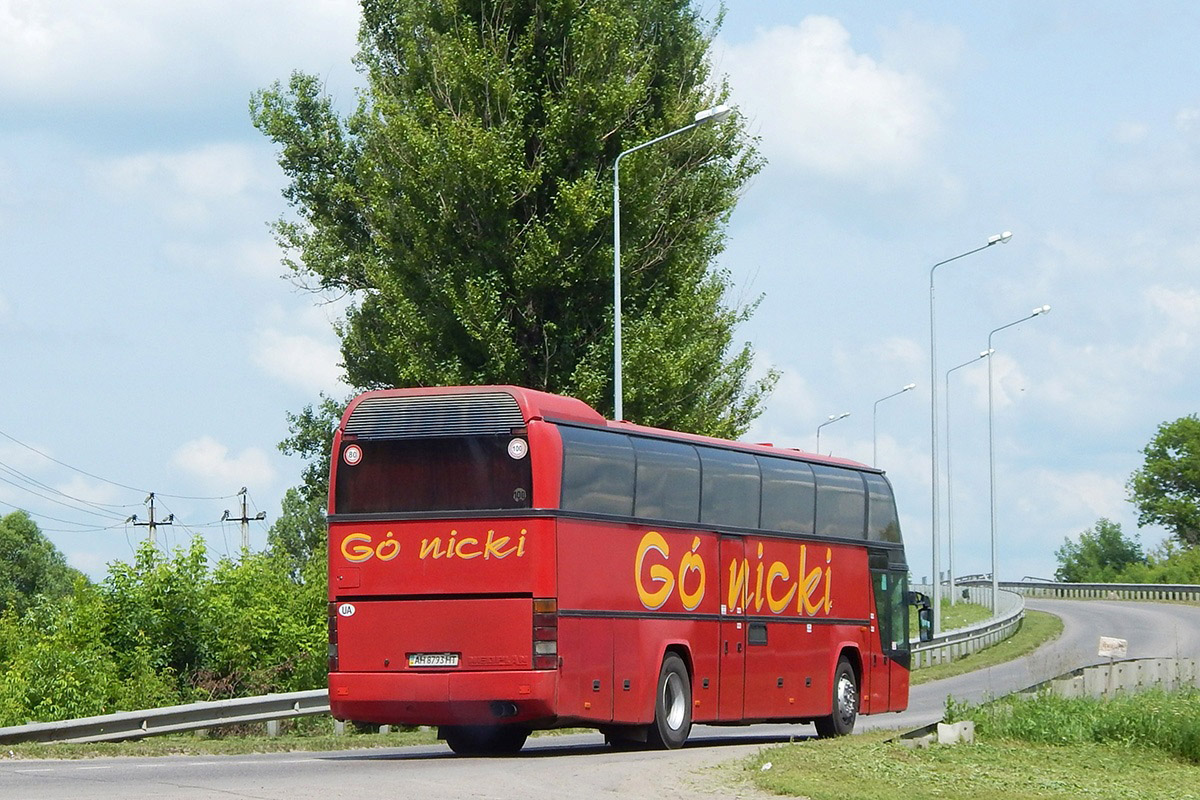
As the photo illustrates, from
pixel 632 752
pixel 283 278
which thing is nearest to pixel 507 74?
pixel 283 278

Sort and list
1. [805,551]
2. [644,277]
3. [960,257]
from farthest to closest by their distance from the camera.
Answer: [960,257] < [644,277] < [805,551]

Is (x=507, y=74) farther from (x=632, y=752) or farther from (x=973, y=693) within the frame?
(x=632, y=752)

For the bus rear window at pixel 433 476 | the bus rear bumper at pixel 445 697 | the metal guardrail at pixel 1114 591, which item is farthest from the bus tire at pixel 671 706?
the metal guardrail at pixel 1114 591

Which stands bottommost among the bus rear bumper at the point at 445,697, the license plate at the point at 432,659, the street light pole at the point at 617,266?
the bus rear bumper at the point at 445,697

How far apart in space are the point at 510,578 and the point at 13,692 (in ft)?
43.9

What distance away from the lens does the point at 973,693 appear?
37.3 meters

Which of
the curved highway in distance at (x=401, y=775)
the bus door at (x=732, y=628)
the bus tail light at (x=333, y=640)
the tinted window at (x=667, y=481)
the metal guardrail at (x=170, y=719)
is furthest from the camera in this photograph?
the bus door at (x=732, y=628)

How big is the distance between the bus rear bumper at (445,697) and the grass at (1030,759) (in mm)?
2334

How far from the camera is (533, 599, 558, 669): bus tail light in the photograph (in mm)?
18688

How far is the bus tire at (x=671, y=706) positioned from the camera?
20.8 m

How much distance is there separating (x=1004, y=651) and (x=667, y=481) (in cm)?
3252

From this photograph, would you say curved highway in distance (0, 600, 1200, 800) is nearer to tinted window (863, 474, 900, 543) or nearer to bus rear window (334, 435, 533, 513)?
bus rear window (334, 435, 533, 513)

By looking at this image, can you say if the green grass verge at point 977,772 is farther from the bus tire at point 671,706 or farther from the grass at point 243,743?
the grass at point 243,743

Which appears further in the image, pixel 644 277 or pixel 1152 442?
pixel 1152 442
